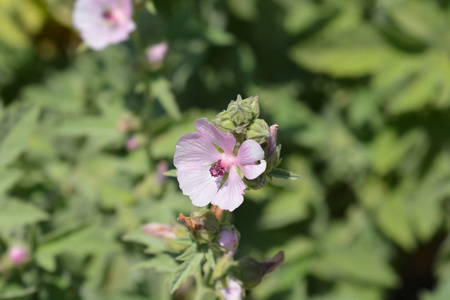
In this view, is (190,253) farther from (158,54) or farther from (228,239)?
(158,54)

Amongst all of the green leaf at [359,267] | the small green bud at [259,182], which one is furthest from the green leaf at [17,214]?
the green leaf at [359,267]

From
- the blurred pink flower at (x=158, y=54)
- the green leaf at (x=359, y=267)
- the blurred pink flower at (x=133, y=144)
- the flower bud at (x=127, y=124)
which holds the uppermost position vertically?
the blurred pink flower at (x=158, y=54)

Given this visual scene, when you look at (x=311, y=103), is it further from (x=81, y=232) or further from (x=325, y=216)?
(x=81, y=232)

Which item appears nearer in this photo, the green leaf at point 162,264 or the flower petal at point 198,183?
the flower petal at point 198,183

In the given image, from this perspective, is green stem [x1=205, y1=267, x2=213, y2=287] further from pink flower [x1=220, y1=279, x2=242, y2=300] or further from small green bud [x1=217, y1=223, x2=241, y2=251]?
small green bud [x1=217, y1=223, x2=241, y2=251]

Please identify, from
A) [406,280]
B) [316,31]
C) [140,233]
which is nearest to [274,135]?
[140,233]

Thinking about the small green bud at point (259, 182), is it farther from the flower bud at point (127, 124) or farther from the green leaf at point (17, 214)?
the flower bud at point (127, 124)
